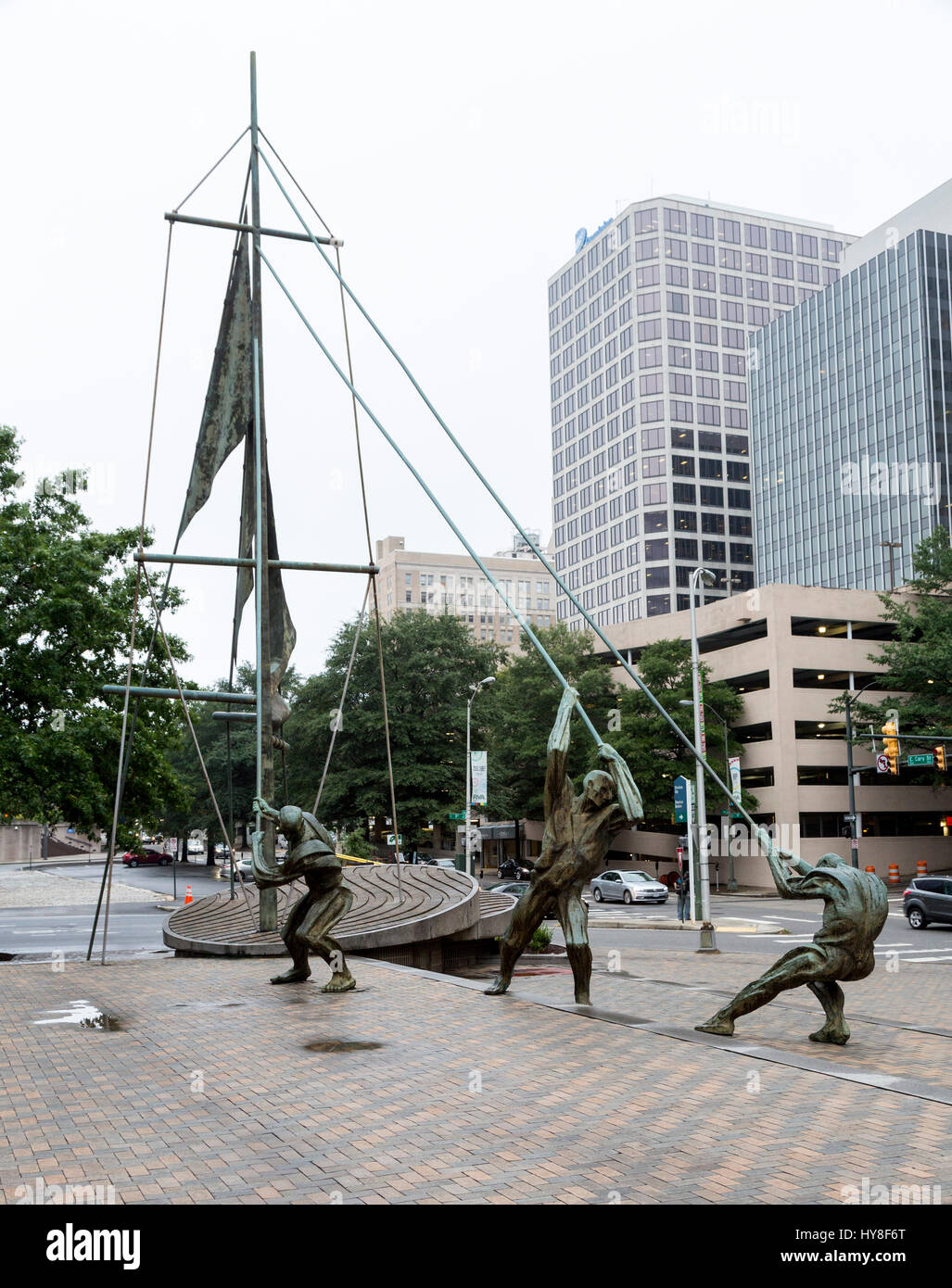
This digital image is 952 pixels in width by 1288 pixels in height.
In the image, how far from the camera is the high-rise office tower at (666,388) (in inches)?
4178

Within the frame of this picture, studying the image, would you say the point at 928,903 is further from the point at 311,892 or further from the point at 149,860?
the point at 149,860

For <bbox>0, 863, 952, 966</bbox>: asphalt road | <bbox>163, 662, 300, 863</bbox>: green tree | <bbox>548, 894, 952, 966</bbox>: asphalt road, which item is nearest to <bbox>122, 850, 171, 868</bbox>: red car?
<bbox>163, 662, 300, 863</bbox>: green tree

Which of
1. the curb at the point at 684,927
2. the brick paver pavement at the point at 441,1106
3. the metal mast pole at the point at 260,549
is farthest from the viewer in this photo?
the curb at the point at 684,927

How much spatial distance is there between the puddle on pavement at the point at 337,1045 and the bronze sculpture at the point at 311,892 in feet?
9.96

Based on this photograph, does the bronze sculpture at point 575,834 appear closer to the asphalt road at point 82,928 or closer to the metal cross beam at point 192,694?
the metal cross beam at point 192,694

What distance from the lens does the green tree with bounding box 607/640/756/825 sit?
51.9 metres

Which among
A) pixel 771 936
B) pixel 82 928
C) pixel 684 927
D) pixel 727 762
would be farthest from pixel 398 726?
pixel 771 936

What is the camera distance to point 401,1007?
11.2 meters

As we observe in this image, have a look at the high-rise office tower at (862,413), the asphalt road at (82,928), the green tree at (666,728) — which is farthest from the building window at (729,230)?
the asphalt road at (82,928)

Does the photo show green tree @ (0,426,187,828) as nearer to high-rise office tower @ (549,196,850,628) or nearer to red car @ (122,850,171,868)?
red car @ (122,850,171,868)

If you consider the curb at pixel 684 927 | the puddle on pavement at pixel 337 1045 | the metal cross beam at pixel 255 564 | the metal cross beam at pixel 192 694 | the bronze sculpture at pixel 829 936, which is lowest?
the curb at pixel 684 927

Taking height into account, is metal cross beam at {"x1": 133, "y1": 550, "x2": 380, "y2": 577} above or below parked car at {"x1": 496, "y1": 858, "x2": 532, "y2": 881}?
above

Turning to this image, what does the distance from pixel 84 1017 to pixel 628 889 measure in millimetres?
33679

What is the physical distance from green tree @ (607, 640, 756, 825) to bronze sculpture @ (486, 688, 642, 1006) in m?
39.2
